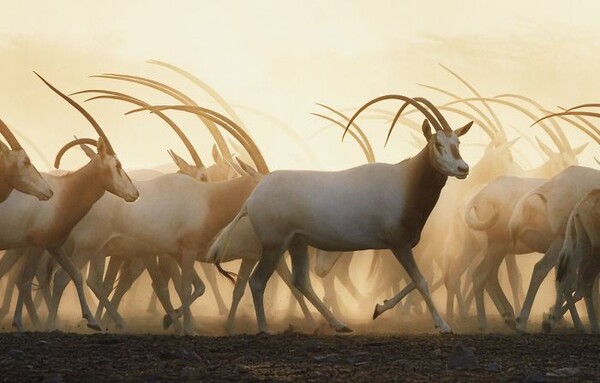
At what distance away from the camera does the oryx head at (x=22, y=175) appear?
50.5 feet

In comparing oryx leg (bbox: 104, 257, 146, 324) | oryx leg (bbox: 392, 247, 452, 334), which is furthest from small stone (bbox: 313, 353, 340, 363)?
oryx leg (bbox: 104, 257, 146, 324)

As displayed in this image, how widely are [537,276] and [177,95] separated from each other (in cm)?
737

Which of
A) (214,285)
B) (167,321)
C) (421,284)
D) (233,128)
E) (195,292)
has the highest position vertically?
(233,128)

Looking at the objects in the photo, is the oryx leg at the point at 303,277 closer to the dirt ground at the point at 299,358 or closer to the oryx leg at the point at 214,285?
the dirt ground at the point at 299,358

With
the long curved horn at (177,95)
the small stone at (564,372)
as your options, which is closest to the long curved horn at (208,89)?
the long curved horn at (177,95)

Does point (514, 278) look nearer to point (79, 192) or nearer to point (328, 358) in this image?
point (79, 192)

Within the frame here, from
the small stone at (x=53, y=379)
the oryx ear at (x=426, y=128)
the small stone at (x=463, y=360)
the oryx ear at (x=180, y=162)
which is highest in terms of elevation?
the oryx ear at (x=180, y=162)

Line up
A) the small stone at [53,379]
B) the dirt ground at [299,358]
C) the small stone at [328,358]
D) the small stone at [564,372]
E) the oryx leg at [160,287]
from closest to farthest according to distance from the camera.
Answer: the small stone at [53,379] < the dirt ground at [299,358] < the small stone at [564,372] < the small stone at [328,358] < the oryx leg at [160,287]

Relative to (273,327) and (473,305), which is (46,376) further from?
(473,305)

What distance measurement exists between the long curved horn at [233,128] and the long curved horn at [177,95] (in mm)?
941

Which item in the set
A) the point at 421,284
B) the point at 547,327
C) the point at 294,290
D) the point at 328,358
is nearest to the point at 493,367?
the point at 328,358

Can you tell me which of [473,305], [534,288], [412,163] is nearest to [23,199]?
[412,163]

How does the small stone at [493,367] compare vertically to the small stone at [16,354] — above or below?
below

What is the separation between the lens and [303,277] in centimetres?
1558
